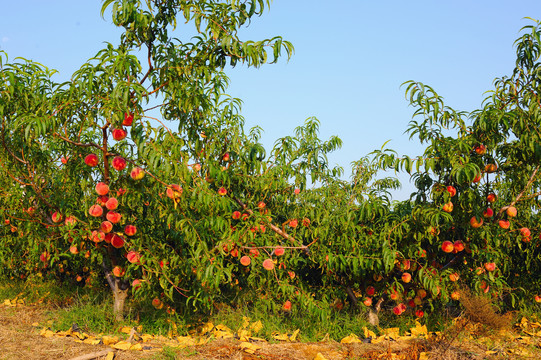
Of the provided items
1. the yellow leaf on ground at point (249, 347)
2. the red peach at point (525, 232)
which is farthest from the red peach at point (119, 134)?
the red peach at point (525, 232)

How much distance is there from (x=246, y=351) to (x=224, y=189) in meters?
1.56

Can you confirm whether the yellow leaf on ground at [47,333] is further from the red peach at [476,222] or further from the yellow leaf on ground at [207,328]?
the red peach at [476,222]

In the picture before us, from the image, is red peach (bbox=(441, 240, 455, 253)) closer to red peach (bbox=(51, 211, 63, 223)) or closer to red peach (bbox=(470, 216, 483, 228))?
red peach (bbox=(470, 216, 483, 228))

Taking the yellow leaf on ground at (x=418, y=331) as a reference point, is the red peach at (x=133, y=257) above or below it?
above

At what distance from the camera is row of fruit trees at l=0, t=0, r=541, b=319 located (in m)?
3.52

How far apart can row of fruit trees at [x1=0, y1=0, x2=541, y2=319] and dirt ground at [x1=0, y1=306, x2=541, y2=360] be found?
0.42m

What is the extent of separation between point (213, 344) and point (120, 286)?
1.40 meters

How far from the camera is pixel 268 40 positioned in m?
3.48

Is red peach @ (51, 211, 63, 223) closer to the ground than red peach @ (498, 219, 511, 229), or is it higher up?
closer to the ground

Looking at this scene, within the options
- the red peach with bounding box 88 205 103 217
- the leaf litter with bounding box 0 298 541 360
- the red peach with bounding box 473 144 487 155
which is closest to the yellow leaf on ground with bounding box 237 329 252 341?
the leaf litter with bounding box 0 298 541 360

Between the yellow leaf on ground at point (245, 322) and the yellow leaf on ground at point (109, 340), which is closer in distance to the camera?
the yellow leaf on ground at point (109, 340)

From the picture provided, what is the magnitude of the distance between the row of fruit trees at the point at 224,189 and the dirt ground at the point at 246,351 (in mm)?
424

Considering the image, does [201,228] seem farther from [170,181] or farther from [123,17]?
[123,17]

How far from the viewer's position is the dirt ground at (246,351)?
343cm
